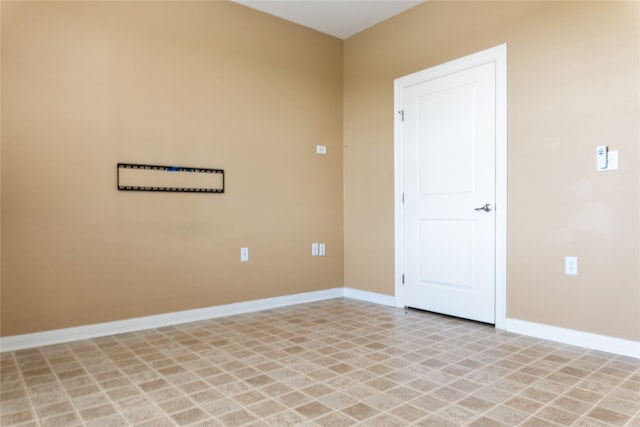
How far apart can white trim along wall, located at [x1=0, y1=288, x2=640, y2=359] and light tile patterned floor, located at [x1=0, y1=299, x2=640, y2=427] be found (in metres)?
0.08

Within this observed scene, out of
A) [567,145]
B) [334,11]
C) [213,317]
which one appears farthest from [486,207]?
[213,317]

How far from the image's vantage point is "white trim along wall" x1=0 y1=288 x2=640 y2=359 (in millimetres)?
2637

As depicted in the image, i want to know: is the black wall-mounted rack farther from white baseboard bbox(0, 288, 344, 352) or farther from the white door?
the white door

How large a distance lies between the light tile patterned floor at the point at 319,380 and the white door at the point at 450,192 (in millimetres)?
416

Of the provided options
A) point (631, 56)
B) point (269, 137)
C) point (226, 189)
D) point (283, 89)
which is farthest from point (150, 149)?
point (631, 56)

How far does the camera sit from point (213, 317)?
11.8 feet

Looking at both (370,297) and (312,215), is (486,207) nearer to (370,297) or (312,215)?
(370,297)

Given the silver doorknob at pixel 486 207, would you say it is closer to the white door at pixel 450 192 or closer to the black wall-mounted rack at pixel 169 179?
the white door at pixel 450 192

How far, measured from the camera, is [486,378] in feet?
7.30

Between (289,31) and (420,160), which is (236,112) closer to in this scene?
(289,31)

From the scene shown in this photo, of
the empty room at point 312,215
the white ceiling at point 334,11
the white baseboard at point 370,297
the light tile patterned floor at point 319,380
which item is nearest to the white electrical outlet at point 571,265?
the empty room at point 312,215

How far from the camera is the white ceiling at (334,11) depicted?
3.76 m

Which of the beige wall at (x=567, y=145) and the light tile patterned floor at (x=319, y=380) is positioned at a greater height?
the beige wall at (x=567, y=145)

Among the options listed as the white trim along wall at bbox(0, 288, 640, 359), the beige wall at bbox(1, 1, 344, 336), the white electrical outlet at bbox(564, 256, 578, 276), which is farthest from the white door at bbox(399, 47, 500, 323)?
the beige wall at bbox(1, 1, 344, 336)
